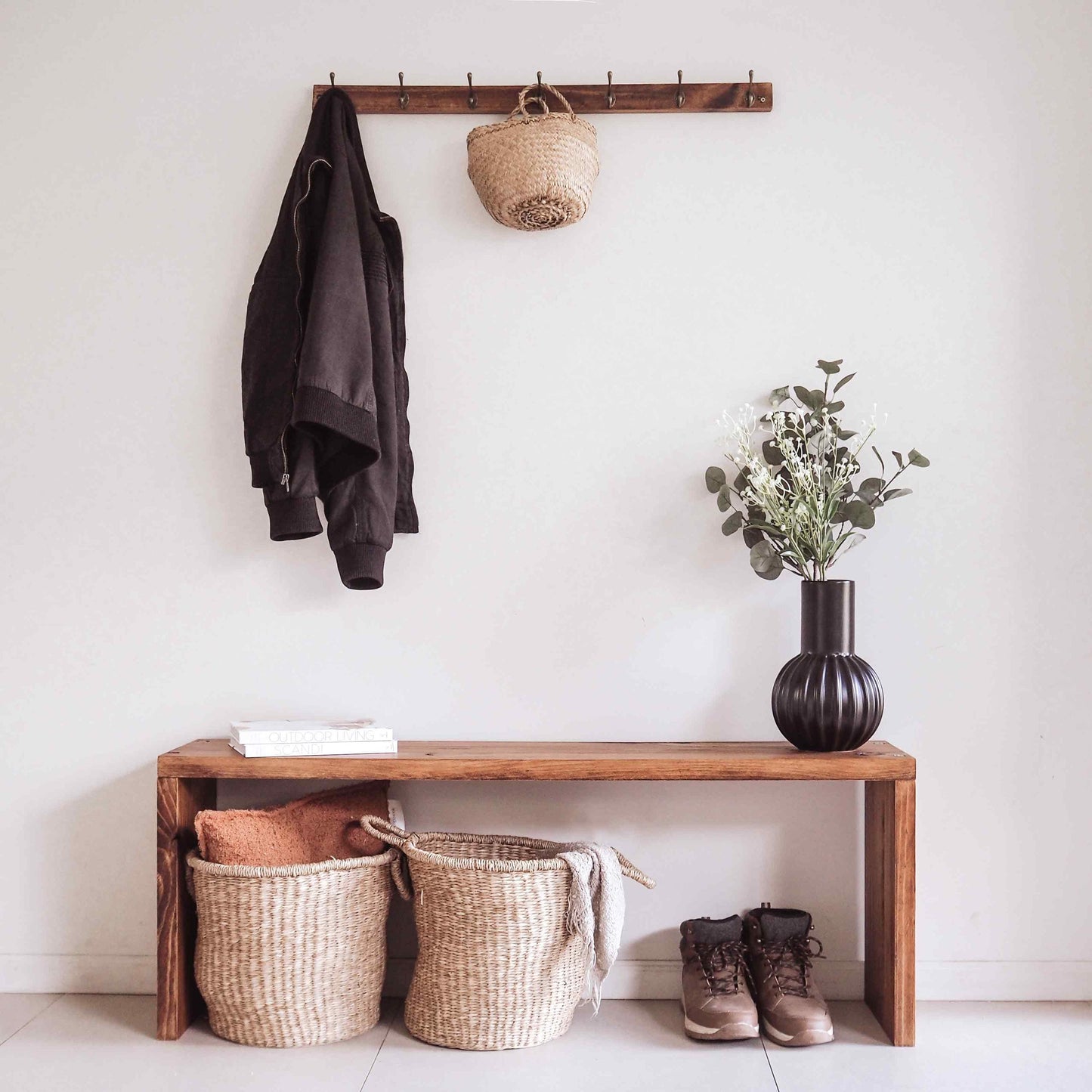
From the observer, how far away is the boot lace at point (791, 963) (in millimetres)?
1952

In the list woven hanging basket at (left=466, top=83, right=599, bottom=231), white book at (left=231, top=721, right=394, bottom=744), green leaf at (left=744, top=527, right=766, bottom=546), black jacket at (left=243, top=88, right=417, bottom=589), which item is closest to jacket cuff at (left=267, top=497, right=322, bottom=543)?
black jacket at (left=243, top=88, right=417, bottom=589)

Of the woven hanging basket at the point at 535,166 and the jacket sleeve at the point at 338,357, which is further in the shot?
the woven hanging basket at the point at 535,166

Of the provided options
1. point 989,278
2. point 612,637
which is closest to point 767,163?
point 989,278

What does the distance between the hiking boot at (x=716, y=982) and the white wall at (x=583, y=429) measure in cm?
15

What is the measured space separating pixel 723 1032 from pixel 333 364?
146 centimetres

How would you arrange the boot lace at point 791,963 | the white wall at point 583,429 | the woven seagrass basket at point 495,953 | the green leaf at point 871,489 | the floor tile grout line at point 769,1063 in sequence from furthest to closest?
the white wall at point 583,429 < the green leaf at point 871,489 < the boot lace at point 791,963 < the woven seagrass basket at point 495,953 < the floor tile grout line at point 769,1063

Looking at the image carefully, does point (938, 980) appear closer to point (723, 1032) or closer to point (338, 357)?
point (723, 1032)

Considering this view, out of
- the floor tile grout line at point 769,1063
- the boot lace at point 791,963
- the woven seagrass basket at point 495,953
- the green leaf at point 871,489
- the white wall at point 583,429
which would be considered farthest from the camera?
the white wall at point 583,429

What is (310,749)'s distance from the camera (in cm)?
195

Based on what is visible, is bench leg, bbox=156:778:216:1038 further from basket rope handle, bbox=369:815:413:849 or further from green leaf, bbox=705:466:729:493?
green leaf, bbox=705:466:729:493

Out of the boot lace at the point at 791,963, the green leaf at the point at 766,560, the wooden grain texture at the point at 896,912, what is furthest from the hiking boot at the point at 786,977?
the green leaf at the point at 766,560

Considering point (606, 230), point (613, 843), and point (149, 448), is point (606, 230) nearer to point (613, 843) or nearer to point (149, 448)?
point (149, 448)

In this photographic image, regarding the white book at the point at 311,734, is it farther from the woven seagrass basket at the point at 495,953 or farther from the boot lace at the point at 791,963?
the boot lace at the point at 791,963

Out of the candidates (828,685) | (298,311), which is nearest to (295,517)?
(298,311)
